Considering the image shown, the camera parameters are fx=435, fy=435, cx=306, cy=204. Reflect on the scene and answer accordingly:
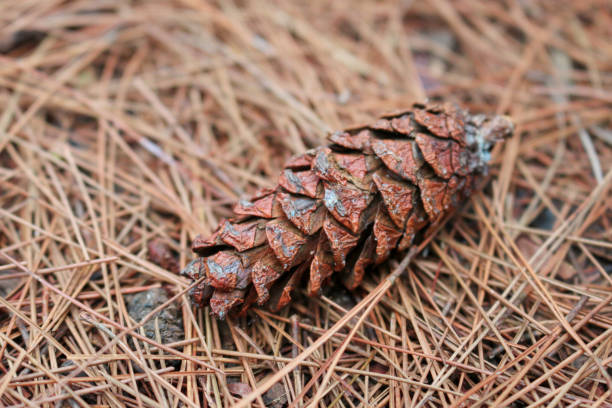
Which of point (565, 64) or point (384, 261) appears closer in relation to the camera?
point (384, 261)

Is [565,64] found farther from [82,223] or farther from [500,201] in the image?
[82,223]

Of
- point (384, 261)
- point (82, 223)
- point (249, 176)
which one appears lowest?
point (384, 261)

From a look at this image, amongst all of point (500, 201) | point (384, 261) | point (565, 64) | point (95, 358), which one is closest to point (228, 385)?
point (95, 358)

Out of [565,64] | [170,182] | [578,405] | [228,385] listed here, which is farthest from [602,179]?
[170,182]

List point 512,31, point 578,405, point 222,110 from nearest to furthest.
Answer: point 578,405, point 222,110, point 512,31

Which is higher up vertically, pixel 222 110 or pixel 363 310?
pixel 222 110

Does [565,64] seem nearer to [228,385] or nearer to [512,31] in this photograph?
[512,31]

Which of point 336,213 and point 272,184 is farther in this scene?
point 272,184

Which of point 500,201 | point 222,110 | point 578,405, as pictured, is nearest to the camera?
point 578,405
